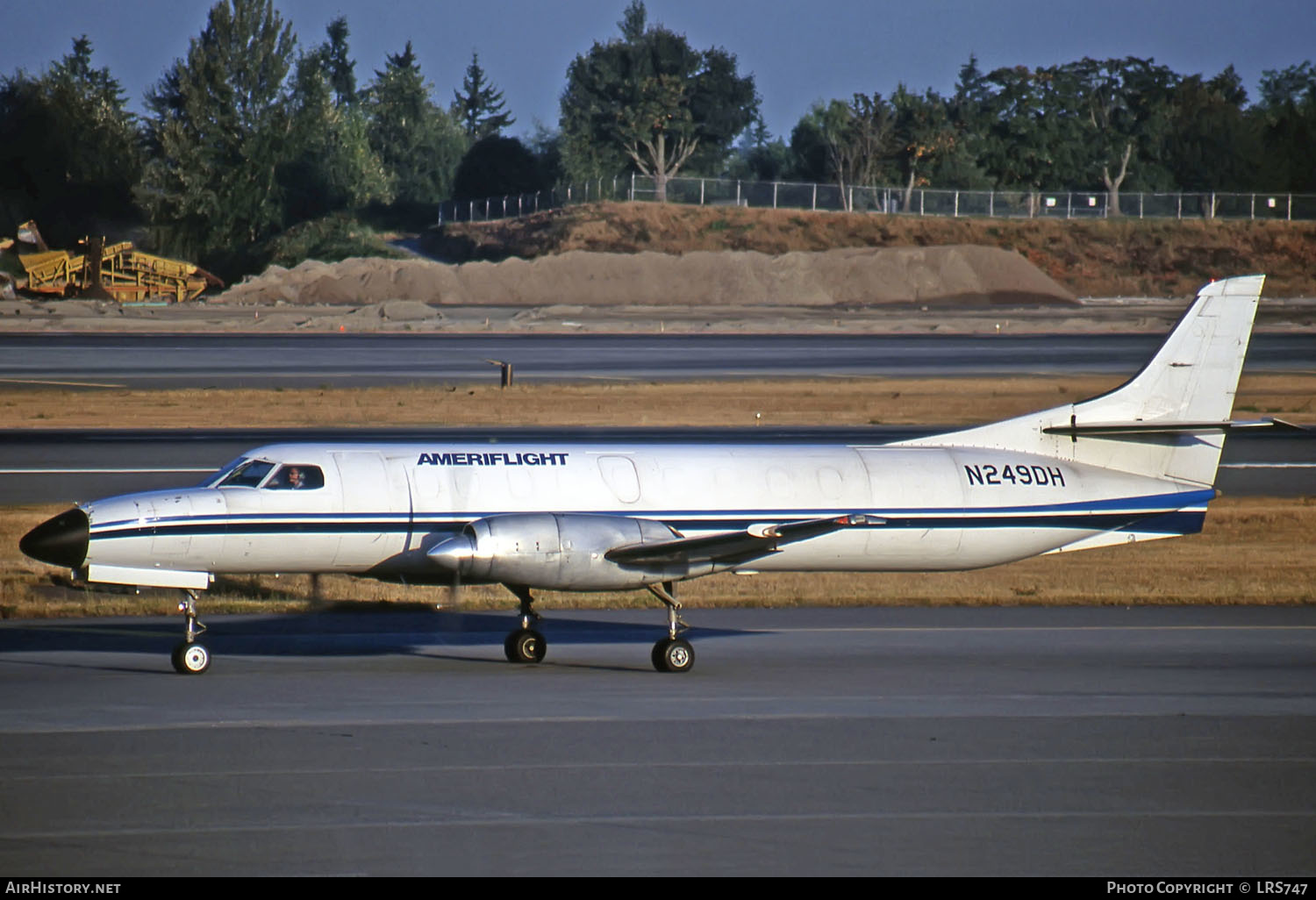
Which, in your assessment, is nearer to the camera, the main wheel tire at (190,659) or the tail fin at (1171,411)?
the main wheel tire at (190,659)

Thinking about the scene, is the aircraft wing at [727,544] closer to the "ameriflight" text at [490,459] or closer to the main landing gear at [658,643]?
the main landing gear at [658,643]

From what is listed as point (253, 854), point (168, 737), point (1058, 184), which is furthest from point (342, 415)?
point (1058, 184)

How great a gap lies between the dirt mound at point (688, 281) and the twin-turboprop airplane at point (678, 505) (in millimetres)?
71559

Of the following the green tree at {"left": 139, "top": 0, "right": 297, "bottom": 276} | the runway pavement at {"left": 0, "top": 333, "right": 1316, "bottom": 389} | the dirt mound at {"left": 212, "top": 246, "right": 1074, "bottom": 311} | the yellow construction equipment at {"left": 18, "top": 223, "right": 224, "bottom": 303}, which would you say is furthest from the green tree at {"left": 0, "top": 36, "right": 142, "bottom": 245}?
the runway pavement at {"left": 0, "top": 333, "right": 1316, "bottom": 389}

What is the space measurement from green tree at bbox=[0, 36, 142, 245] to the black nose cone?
342ft

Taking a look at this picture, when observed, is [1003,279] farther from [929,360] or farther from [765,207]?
[929,360]

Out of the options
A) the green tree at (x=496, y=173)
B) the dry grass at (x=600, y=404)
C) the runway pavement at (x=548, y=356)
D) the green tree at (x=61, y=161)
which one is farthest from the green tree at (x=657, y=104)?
the dry grass at (x=600, y=404)

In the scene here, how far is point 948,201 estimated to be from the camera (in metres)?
109

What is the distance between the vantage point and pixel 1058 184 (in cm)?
12238

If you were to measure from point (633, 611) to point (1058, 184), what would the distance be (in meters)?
107

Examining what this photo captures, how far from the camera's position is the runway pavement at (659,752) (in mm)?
10852

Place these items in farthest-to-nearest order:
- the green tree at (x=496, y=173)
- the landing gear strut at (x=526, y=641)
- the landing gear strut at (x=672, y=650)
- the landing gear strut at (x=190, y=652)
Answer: the green tree at (x=496, y=173) < the landing gear strut at (x=526, y=641) < the landing gear strut at (x=672, y=650) < the landing gear strut at (x=190, y=652)

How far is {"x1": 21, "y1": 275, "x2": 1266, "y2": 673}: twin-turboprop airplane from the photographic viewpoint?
1727cm

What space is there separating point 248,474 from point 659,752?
23.2 feet
